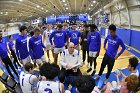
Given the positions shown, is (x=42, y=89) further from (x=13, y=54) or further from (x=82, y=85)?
(x=13, y=54)

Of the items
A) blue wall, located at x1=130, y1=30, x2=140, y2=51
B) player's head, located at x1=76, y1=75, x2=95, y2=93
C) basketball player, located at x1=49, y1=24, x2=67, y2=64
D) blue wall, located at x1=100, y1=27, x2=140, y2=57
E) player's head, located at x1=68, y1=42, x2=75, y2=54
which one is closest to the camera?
player's head, located at x1=76, y1=75, x2=95, y2=93

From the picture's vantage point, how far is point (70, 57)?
5527 millimetres

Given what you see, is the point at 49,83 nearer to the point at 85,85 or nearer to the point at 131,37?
the point at 85,85

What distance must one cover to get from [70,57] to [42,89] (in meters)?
2.50

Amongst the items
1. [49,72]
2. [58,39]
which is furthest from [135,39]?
[49,72]

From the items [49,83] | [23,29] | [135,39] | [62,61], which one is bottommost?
[135,39]

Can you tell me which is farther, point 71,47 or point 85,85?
point 71,47

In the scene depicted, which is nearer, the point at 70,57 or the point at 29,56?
the point at 70,57

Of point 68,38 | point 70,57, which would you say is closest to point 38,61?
point 70,57

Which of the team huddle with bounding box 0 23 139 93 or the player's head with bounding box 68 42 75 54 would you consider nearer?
the team huddle with bounding box 0 23 139 93

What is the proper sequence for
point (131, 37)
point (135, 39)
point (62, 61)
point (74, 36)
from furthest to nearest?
point (131, 37), point (135, 39), point (74, 36), point (62, 61)

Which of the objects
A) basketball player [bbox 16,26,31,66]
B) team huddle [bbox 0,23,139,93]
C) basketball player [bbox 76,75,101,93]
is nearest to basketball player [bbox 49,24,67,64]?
team huddle [bbox 0,23,139,93]

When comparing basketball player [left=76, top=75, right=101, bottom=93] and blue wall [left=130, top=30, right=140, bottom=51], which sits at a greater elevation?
basketball player [left=76, top=75, right=101, bottom=93]

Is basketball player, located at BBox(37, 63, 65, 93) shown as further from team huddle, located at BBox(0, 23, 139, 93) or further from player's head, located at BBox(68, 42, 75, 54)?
player's head, located at BBox(68, 42, 75, 54)
